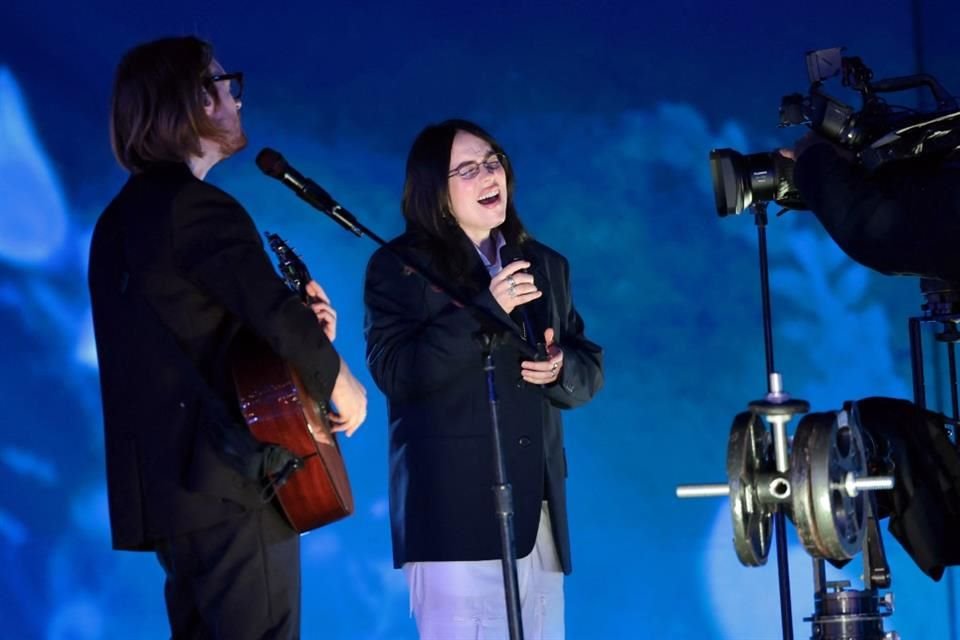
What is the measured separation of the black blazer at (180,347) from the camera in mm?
2377

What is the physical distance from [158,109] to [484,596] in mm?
1225

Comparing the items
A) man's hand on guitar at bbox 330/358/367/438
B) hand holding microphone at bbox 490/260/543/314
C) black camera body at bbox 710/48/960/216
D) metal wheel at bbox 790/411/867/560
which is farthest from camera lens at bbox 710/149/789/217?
man's hand on guitar at bbox 330/358/367/438

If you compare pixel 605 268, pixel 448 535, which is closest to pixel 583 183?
pixel 605 268

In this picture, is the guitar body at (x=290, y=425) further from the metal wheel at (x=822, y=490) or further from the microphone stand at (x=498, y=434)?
the metal wheel at (x=822, y=490)

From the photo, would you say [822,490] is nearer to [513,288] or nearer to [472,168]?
[513,288]

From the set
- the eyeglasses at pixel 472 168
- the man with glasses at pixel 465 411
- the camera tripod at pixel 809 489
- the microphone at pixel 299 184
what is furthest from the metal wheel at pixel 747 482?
the eyeglasses at pixel 472 168

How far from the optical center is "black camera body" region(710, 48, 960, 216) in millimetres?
2977

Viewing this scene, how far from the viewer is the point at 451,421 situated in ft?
10.0

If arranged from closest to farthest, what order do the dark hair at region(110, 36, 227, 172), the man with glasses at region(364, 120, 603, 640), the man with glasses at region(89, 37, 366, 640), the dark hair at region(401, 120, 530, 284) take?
1. the man with glasses at region(89, 37, 366, 640)
2. the dark hair at region(110, 36, 227, 172)
3. the man with glasses at region(364, 120, 603, 640)
4. the dark hair at region(401, 120, 530, 284)

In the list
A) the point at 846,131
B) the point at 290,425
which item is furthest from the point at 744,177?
the point at 290,425

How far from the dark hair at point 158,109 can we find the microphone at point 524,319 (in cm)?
77

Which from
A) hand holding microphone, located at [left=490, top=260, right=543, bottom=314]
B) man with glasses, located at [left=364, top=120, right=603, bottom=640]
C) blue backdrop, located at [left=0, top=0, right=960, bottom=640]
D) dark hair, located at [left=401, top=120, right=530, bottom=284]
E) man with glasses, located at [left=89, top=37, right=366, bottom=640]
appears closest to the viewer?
man with glasses, located at [left=89, top=37, right=366, bottom=640]

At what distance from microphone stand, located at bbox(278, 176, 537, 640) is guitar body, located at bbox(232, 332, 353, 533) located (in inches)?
12.2

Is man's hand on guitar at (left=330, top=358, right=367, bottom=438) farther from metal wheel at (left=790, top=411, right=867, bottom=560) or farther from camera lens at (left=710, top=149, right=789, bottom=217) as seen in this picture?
camera lens at (left=710, top=149, right=789, bottom=217)
